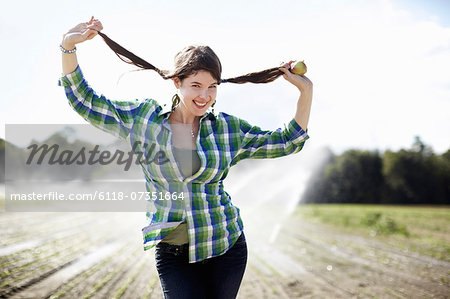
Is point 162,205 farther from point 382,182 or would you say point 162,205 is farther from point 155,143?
point 382,182

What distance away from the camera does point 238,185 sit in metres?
31.5

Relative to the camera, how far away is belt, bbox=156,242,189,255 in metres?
1.92

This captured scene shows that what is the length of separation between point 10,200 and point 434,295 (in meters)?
12.0

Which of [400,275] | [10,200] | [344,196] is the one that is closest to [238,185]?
[344,196]

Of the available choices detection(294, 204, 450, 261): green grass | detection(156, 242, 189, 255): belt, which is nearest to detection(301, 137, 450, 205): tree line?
detection(294, 204, 450, 261): green grass

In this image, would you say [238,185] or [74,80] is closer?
[74,80]

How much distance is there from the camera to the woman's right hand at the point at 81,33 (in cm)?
182

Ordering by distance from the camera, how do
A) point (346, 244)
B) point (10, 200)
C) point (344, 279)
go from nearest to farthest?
point (344, 279)
point (346, 244)
point (10, 200)

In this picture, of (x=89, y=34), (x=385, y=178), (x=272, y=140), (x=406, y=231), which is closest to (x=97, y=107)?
(x=89, y=34)

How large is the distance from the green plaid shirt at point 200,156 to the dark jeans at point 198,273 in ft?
0.17

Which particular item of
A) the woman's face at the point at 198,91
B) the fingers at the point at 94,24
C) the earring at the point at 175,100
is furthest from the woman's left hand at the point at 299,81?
the fingers at the point at 94,24

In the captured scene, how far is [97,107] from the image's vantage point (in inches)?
74.3

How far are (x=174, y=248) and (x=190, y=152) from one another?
1.44ft

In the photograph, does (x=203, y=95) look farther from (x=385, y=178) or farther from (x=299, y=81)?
(x=385, y=178)
